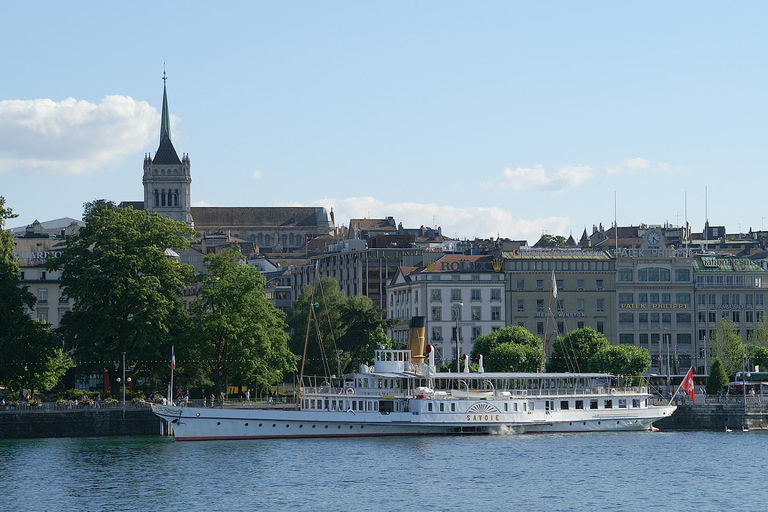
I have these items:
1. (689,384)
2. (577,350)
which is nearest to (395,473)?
(689,384)

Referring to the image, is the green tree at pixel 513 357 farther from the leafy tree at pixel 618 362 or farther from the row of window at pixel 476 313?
the row of window at pixel 476 313

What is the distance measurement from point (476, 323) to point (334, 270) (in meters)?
38.8

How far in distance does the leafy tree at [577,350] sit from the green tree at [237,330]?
21130 millimetres

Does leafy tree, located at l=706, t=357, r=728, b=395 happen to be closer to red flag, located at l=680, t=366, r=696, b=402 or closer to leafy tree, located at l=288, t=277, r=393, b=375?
red flag, located at l=680, t=366, r=696, b=402

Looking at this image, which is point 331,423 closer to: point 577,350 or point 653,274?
point 577,350

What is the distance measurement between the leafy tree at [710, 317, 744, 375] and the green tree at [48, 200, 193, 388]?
49753mm

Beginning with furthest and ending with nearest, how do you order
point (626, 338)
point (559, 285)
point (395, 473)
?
point (626, 338) → point (559, 285) → point (395, 473)

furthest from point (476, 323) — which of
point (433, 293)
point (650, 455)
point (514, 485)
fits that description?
point (514, 485)

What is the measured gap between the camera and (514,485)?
228 feet

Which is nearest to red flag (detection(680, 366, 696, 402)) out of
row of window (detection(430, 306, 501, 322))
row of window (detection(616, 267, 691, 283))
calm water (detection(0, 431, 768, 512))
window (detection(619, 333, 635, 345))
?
calm water (detection(0, 431, 768, 512))

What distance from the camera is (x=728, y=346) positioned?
439 feet

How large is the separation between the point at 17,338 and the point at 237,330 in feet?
46.5

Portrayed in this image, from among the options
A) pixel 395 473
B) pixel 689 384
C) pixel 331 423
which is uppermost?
pixel 689 384

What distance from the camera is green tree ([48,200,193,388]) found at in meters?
102
